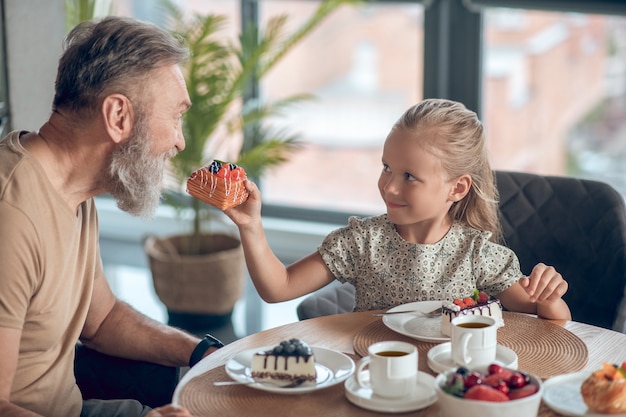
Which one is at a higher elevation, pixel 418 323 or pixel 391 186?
pixel 391 186

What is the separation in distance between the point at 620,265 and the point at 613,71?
214 centimetres

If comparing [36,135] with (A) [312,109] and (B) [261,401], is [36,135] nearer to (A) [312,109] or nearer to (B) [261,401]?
(B) [261,401]

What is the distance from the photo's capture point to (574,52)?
4418 mm

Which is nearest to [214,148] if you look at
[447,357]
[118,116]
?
[118,116]

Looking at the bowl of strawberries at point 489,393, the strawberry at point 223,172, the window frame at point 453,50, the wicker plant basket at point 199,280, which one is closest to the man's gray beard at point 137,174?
the strawberry at point 223,172

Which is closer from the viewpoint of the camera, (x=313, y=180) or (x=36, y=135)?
(x=36, y=135)

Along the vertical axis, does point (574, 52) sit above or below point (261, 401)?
above

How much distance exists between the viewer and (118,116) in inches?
76.7

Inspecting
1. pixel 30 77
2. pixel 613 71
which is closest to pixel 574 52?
pixel 613 71

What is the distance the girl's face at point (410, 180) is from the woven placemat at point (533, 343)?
28 centimetres

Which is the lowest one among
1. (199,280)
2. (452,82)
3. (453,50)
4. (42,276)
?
(199,280)

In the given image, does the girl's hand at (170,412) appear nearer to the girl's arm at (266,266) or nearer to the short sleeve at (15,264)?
the short sleeve at (15,264)

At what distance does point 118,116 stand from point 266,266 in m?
0.49

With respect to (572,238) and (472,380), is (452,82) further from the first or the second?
(472,380)
